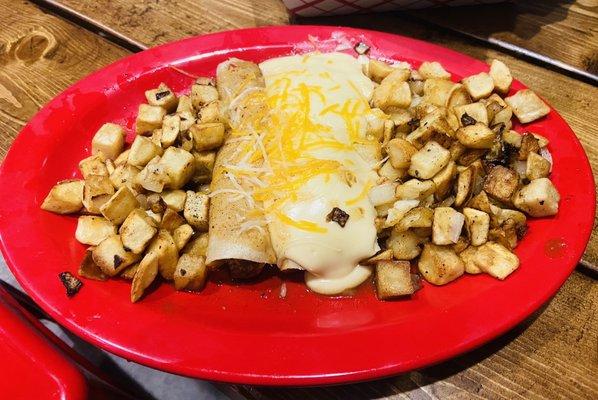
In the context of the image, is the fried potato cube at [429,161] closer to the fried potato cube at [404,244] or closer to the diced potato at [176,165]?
the fried potato cube at [404,244]

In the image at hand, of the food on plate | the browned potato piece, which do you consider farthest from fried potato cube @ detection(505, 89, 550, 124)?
the browned potato piece

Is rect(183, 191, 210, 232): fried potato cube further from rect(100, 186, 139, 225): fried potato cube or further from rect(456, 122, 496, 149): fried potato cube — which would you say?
rect(456, 122, 496, 149): fried potato cube

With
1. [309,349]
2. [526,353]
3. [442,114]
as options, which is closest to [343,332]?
[309,349]

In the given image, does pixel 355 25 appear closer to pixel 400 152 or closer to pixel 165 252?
pixel 400 152

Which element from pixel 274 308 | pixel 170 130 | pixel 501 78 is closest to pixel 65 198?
pixel 170 130

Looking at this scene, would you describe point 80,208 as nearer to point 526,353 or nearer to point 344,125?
point 344,125
